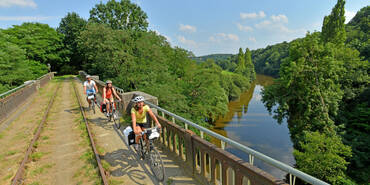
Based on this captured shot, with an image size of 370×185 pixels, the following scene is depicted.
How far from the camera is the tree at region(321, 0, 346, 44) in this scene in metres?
33.6

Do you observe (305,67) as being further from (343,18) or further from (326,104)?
(343,18)

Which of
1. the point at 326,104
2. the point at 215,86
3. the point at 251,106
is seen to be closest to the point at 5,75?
the point at 215,86

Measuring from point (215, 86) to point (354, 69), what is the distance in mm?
19527

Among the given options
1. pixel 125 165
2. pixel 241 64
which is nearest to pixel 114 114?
pixel 125 165

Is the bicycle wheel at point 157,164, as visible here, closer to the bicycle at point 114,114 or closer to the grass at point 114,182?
the grass at point 114,182

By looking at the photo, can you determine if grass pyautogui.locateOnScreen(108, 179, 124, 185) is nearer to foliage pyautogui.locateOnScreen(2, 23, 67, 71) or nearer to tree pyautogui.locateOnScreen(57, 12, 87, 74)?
foliage pyautogui.locateOnScreen(2, 23, 67, 71)

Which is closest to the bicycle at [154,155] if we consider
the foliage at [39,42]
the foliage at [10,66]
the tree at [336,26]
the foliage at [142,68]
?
the foliage at [142,68]

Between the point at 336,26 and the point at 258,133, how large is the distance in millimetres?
23030

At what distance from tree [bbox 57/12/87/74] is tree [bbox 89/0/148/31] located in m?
16.5

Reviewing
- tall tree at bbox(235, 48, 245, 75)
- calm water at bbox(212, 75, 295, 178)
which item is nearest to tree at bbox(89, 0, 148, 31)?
calm water at bbox(212, 75, 295, 178)

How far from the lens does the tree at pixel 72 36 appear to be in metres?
54.0

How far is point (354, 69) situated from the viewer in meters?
28.5

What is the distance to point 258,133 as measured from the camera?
103 feet

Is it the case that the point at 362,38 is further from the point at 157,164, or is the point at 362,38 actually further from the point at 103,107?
the point at 157,164
